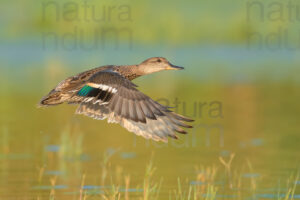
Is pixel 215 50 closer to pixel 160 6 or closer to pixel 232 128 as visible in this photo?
pixel 160 6

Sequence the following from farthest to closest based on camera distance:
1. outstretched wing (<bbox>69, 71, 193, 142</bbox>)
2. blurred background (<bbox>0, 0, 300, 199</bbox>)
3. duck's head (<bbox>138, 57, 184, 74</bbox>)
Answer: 1. blurred background (<bbox>0, 0, 300, 199</bbox>)
2. duck's head (<bbox>138, 57, 184, 74</bbox>)
3. outstretched wing (<bbox>69, 71, 193, 142</bbox>)

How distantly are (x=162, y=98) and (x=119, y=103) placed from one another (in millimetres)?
10924

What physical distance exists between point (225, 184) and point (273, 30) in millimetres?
20892

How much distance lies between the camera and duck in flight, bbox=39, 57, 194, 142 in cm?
970

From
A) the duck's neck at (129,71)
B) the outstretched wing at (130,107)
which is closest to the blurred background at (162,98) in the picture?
the outstretched wing at (130,107)

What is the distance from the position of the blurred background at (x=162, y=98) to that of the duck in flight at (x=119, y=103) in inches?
25.1

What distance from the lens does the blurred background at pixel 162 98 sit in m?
12.1

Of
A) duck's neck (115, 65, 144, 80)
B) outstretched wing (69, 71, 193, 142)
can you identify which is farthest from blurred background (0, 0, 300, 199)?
duck's neck (115, 65, 144, 80)

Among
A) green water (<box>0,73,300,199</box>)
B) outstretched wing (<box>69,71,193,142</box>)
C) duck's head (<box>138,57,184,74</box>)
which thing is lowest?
green water (<box>0,73,300,199</box>)

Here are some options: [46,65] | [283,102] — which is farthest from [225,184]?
[46,65]

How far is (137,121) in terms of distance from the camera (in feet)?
31.5

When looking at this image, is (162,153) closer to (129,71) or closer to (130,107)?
(129,71)

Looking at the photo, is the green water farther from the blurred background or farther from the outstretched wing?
the outstretched wing

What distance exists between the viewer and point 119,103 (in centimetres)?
989
